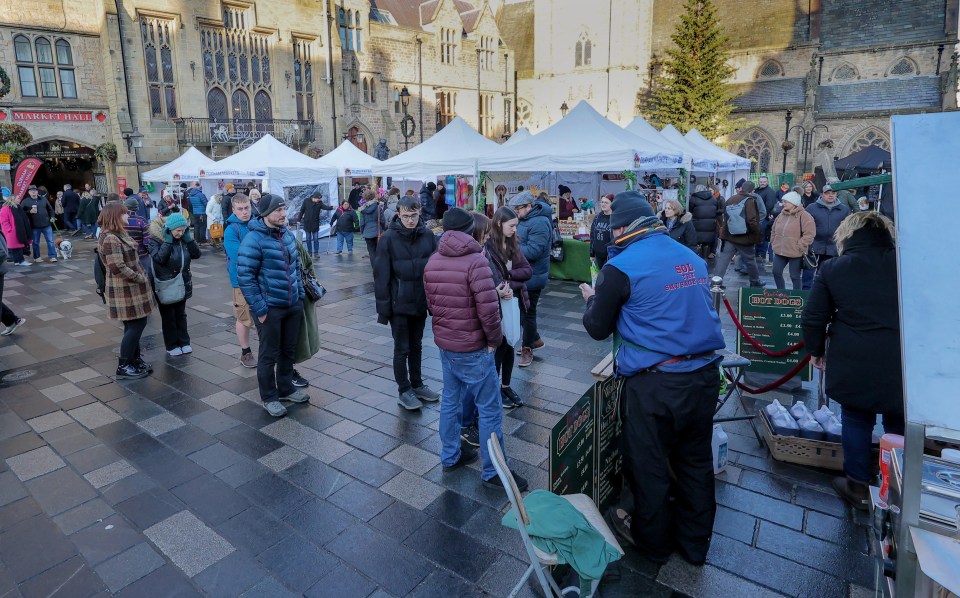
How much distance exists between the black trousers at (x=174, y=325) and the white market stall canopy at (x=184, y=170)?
441 inches

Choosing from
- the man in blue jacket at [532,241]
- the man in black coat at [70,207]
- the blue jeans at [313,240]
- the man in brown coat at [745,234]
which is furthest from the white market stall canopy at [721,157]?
the man in black coat at [70,207]

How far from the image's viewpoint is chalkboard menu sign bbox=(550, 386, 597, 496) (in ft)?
8.71

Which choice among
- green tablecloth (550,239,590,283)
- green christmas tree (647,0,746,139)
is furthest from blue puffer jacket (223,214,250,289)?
green christmas tree (647,0,746,139)

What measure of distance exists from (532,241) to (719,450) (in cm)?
274

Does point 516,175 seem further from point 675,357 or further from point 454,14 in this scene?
point 454,14

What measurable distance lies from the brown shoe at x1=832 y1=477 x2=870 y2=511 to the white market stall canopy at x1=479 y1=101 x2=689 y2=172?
7.44m

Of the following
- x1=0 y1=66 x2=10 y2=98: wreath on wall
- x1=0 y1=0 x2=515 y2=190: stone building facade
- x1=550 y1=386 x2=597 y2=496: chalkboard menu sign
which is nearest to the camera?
x1=550 y1=386 x2=597 y2=496: chalkboard menu sign

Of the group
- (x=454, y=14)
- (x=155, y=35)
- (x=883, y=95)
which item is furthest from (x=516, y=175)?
(x=883, y=95)

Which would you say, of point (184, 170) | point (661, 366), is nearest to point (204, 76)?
point (184, 170)

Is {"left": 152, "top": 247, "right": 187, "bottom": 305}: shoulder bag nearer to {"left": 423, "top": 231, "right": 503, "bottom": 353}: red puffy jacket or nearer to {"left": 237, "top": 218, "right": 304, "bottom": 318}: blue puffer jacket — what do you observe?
{"left": 237, "top": 218, "right": 304, "bottom": 318}: blue puffer jacket

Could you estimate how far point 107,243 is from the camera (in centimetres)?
546

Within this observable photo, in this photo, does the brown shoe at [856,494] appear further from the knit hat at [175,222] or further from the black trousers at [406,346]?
the knit hat at [175,222]

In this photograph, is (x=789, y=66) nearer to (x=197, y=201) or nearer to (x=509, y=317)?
(x=197, y=201)

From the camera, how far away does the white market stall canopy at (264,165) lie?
47.9 ft
